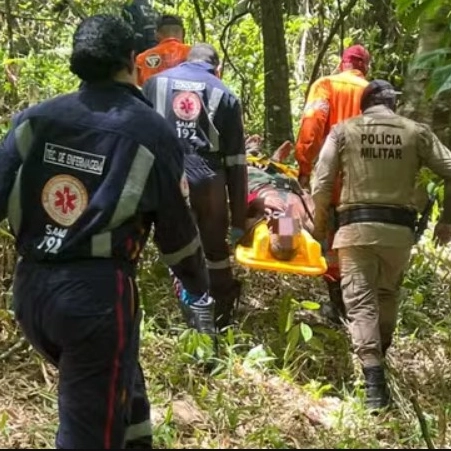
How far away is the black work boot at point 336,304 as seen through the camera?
19.6 ft

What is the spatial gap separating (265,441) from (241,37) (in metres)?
6.45

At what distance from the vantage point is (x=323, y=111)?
6219mm

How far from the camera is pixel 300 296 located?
6.39 m

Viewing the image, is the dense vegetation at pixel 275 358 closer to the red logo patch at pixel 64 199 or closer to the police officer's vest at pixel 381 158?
the police officer's vest at pixel 381 158

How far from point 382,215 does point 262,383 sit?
113cm

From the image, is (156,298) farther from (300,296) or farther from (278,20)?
(278,20)

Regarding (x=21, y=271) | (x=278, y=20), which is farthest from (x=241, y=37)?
(x=21, y=271)

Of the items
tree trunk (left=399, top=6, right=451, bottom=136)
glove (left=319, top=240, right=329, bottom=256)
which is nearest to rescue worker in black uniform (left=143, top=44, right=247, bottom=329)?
glove (left=319, top=240, right=329, bottom=256)

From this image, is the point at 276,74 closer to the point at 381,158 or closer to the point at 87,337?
the point at 381,158

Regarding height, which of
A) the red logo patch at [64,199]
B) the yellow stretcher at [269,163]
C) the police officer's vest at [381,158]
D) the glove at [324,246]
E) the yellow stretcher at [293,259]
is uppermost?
the red logo patch at [64,199]

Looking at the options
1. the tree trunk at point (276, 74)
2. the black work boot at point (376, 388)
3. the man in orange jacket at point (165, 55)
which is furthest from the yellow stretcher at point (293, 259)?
the tree trunk at point (276, 74)

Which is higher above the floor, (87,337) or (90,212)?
(90,212)

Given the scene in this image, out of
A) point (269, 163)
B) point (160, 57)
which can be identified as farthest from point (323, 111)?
point (160, 57)

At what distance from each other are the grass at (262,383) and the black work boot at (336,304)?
0.09 meters
